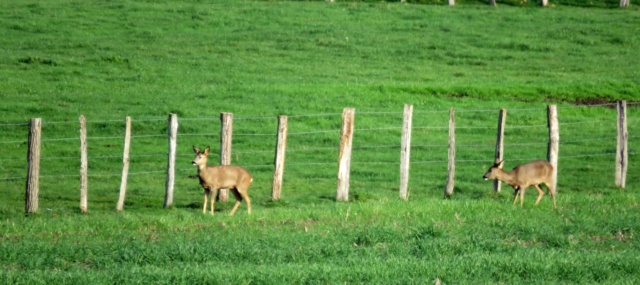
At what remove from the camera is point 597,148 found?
27.9 metres

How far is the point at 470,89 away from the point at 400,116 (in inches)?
184

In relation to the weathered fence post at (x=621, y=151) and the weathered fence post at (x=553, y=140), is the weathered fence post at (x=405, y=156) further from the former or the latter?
the weathered fence post at (x=621, y=151)

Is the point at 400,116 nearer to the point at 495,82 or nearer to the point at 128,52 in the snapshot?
the point at 495,82

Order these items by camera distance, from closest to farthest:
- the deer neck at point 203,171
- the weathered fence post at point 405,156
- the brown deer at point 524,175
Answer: the deer neck at point 203,171 < the brown deer at point 524,175 < the weathered fence post at point 405,156

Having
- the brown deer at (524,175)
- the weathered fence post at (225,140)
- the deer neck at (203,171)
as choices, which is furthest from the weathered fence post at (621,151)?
the deer neck at (203,171)

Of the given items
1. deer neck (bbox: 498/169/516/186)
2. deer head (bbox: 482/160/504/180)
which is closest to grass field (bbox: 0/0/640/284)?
deer neck (bbox: 498/169/516/186)

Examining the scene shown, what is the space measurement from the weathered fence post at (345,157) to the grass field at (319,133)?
42 cm

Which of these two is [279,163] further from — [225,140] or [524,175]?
[524,175]

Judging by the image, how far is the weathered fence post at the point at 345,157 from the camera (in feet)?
68.2

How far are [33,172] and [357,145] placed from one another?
35.7 ft

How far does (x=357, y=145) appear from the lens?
91.0 ft

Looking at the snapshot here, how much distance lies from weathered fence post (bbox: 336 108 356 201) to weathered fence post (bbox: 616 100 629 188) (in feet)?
20.7

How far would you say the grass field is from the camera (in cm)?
1362

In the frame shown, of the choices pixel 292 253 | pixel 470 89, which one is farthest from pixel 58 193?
pixel 470 89
